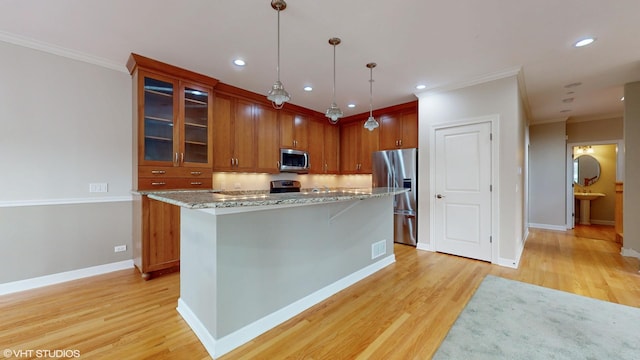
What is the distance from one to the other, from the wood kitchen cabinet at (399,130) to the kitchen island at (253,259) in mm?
2491

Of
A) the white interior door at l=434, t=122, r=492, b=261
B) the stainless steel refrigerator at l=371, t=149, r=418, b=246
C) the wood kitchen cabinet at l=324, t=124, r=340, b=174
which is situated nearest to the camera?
the white interior door at l=434, t=122, r=492, b=261

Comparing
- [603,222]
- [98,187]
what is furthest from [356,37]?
[603,222]

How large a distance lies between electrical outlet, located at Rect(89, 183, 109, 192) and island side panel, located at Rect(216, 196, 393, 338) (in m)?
2.45

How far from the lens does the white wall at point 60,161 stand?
2.54 meters

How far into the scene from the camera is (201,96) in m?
3.40

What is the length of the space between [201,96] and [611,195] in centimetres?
943

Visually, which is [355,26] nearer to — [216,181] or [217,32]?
[217,32]

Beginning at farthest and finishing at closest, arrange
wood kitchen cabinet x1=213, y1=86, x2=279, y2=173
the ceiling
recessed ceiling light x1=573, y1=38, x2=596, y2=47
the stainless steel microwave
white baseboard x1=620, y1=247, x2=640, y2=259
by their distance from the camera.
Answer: the stainless steel microwave, wood kitchen cabinet x1=213, y1=86, x2=279, y2=173, white baseboard x1=620, y1=247, x2=640, y2=259, recessed ceiling light x1=573, y1=38, x2=596, y2=47, the ceiling

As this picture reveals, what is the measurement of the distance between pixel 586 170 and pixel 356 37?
7.95m

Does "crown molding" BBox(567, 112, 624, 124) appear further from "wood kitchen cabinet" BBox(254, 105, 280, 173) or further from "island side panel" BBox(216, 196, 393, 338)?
"wood kitchen cabinet" BBox(254, 105, 280, 173)

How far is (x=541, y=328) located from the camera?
6.38 ft

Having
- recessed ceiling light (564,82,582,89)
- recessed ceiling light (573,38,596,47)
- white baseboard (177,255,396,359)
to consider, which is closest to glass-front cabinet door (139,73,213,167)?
white baseboard (177,255,396,359)

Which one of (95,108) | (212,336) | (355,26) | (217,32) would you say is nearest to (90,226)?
(95,108)

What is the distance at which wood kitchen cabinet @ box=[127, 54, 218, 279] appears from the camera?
9.44ft
